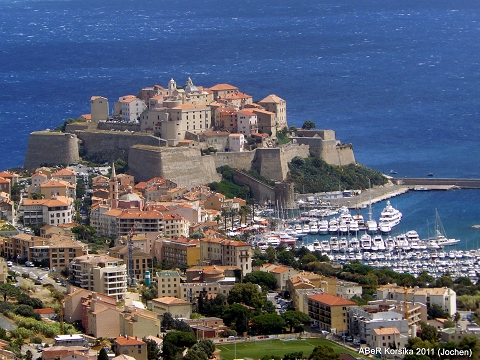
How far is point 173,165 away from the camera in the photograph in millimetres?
54812

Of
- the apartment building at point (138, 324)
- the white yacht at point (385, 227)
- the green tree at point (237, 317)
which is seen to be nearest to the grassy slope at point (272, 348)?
the green tree at point (237, 317)

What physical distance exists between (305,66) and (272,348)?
56.5m

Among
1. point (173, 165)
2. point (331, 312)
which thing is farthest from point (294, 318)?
point (173, 165)

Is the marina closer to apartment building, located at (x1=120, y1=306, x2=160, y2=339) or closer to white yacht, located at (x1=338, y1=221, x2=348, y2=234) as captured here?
white yacht, located at (x1=338, y1=221, x2=348, y2=234)

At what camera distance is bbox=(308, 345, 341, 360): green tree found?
3628 cm

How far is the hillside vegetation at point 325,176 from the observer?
5719 centimetres

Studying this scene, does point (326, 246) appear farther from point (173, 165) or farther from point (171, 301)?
point (171, 301)

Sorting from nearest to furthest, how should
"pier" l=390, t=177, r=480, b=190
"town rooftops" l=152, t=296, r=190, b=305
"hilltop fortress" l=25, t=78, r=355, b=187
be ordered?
1. "town rooftops" l=152, t=296, r=190, b=305
2. "hilltop fortress" l=25, t=78, r=355, b=187
3. "pier" l=390, t=177, r=480, b=190

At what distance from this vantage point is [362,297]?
41906mm

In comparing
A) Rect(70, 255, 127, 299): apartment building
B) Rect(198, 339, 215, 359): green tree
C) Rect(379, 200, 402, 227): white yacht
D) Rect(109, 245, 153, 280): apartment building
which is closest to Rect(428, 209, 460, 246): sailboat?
Rect(379, 200, 402, 227): white yacht

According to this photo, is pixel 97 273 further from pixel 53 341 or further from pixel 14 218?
pixel 14 218

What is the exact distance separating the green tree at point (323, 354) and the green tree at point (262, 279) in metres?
6.29

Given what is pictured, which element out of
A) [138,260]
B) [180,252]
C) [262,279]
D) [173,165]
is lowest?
[262,279]

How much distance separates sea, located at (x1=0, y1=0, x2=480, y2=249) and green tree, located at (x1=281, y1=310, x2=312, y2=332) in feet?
37.9
